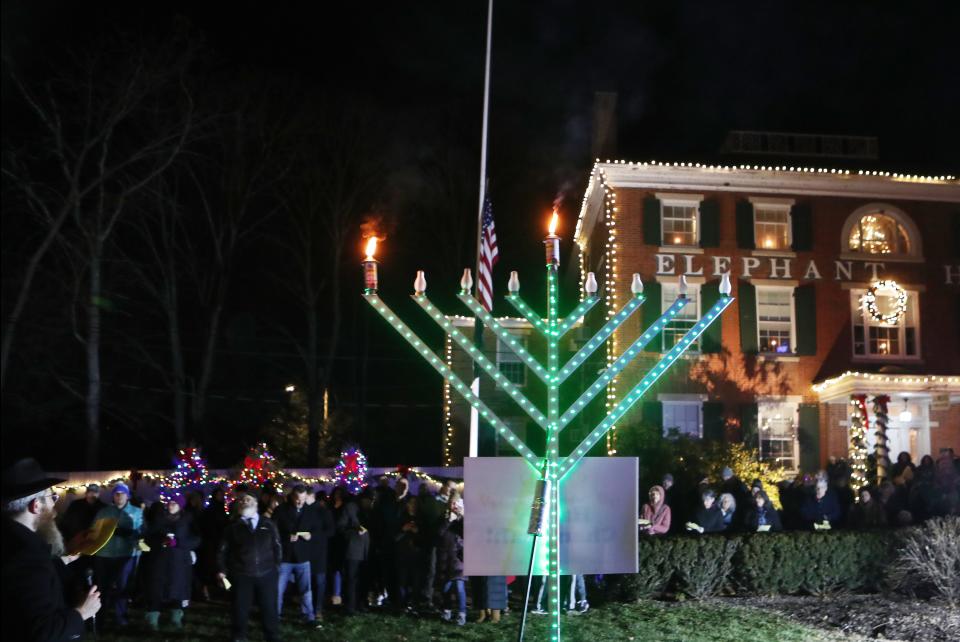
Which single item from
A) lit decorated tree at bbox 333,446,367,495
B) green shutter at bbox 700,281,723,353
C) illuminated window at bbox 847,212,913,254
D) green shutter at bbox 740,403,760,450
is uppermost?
illuminated window at bbox 847,212,913,254

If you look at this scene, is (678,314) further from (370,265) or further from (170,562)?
(370,265)

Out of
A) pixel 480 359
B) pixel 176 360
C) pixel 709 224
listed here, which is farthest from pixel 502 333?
pixel 176 360

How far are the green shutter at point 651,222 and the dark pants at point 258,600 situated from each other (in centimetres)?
1641

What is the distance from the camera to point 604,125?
2669 cm

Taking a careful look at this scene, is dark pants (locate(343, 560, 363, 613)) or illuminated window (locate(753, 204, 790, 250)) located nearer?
dark pants (locate(343, 560, 363, 613))

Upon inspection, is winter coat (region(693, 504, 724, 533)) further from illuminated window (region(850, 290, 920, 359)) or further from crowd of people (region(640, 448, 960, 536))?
illuminated window (region(850, 290, 920, 359))

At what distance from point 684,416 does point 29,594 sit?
20791 millimetres

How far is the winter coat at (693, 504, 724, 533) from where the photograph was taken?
40.5 feet

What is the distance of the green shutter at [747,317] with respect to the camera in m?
23.7

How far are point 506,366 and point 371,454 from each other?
7.73 meters

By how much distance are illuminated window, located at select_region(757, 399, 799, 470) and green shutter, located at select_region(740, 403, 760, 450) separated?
182 mm

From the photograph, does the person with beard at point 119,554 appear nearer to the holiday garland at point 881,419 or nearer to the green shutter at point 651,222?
the green shutter at point 651,222

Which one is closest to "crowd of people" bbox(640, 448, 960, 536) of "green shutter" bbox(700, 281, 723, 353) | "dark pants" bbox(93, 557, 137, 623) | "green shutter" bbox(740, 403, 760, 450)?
"dark pants" bbox(93, 557, 137, 623)

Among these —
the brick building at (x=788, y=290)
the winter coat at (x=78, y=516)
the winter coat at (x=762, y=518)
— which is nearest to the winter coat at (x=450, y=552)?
the winter coat at (x=762, y=518)
